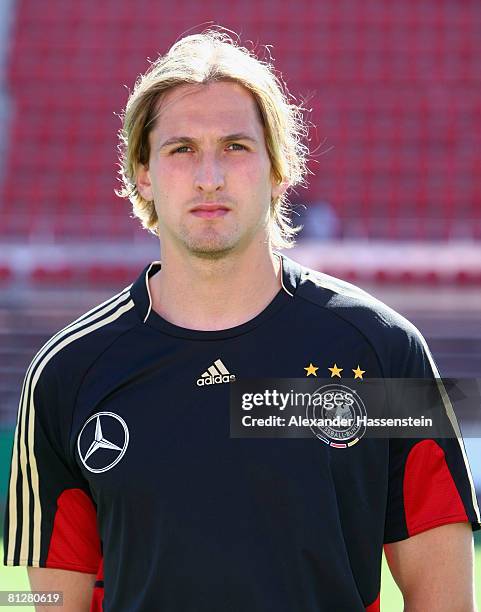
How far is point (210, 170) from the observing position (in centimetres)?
216

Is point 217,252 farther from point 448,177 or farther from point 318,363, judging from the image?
point 448,177

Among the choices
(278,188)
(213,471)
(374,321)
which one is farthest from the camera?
(278,188)

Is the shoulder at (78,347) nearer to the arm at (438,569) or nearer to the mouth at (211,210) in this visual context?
the mouth at (211,210)

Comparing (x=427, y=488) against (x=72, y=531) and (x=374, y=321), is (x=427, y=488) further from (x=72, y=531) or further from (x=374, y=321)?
(x=72, y=531)

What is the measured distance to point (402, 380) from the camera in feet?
7.01

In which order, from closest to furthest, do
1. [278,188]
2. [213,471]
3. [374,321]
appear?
[213,471]
[374,321]
[278,188]

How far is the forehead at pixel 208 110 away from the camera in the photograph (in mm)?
2223

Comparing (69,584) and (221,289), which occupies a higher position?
(221,289)

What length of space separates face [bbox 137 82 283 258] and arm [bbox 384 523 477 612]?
67 centimetres

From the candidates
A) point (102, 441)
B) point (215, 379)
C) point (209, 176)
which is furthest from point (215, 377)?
point (209, 176)

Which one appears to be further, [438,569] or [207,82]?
[207,82]

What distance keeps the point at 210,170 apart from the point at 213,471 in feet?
1.88

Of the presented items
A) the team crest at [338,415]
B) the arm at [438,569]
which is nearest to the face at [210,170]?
the team crest at [338,415]

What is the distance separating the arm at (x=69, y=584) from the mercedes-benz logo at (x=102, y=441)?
257mm
